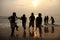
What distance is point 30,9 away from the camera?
8344cm

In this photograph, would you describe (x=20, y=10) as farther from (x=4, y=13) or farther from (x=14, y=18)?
(x=14, y=18)

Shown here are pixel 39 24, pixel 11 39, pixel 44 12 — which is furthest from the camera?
pixel 44 12

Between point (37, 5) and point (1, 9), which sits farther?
point (37, 5)

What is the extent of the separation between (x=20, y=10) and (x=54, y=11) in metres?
9.47

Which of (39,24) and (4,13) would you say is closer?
(39,24)

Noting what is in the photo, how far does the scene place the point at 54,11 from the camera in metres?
77.6

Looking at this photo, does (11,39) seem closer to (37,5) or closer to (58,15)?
(58,15)

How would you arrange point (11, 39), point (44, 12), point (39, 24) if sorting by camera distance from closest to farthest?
point (11, 39) < point (39, 24) < point (44, 12)

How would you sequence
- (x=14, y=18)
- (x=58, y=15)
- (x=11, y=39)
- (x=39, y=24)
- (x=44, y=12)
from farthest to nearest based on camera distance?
(x=44, y=12) → (x=58, y=15) → (x=39, y=24) → (x=14, y=18) → (x=11, y=39)

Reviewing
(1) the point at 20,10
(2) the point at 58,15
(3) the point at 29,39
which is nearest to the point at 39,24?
(3) the point at 29,39

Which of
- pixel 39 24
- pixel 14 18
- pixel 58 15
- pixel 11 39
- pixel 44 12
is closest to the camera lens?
pixel 11 39

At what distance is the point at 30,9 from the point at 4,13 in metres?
9.45

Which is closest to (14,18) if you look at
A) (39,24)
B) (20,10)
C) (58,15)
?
(39,24)

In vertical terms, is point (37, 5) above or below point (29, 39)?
above
